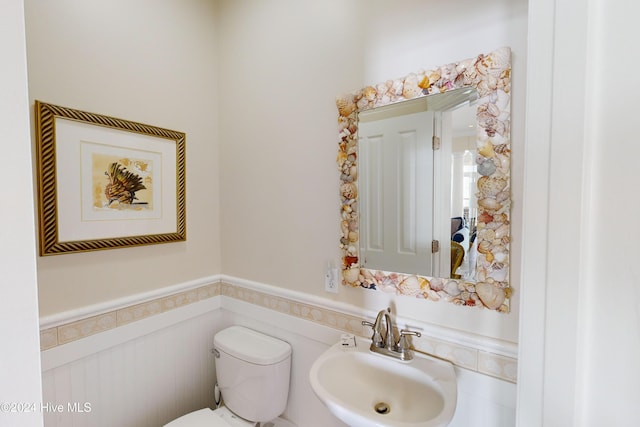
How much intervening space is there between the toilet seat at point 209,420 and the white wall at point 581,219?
126 cm

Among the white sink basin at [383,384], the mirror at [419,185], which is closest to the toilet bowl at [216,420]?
the white sink basin at [383,384]

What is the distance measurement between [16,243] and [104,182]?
114cm

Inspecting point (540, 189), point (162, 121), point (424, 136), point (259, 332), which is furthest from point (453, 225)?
point (162, 121)

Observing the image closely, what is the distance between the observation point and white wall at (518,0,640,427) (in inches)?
17.8

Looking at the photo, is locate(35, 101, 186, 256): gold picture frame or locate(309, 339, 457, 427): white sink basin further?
locate(35, 101, 186, 256): gold picture frame

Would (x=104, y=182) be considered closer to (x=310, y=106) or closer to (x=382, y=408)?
(x=310, y=106)

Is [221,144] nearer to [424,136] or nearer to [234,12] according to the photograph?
[234,12]

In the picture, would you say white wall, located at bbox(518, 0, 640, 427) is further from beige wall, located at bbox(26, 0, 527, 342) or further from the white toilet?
the white toilet

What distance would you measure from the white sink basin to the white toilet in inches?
16.3

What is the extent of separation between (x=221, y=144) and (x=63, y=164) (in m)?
0.75

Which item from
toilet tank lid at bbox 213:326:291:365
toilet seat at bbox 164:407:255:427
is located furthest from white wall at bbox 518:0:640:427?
toilet seat at bbox 164:407:255:427

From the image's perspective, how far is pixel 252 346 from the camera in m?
1.44

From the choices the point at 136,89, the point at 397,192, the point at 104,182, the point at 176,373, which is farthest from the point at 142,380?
the point at 397,192

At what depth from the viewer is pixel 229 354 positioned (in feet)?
4.69
